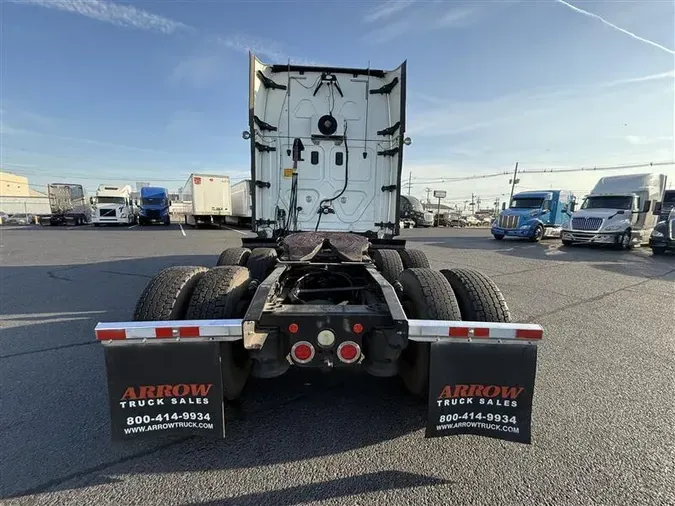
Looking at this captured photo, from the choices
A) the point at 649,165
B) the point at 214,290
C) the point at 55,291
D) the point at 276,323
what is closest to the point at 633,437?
the point at 276,323

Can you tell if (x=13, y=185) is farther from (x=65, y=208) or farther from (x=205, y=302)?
(x=205, y=302)

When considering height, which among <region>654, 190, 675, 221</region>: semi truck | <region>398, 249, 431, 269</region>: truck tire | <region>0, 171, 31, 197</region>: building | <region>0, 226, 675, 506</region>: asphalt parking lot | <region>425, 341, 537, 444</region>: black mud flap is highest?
<region>0, 171, 31, 197</region>: building

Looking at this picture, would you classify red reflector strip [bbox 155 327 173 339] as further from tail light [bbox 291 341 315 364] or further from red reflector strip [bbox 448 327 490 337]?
red reflector strip [bbox 448 327 490 337]

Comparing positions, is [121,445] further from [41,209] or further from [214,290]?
[41,209]

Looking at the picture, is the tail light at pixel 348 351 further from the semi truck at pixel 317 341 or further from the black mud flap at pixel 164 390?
the black mud flap at pixel 164 390

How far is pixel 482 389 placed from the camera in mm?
2068

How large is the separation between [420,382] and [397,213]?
3997mm

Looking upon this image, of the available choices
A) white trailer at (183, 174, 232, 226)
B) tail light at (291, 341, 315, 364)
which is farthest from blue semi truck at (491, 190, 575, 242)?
tail light at (291, 341, 315, 364)

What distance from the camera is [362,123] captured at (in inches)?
230

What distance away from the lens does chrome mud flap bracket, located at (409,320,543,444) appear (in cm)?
201

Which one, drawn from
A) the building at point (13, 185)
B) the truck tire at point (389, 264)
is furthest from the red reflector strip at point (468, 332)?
the building at point (13, 185)

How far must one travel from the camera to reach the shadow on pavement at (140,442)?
2125mm

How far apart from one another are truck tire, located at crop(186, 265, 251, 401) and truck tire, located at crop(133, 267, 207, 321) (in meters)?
0.08

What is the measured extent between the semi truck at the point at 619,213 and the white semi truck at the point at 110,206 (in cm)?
3066
